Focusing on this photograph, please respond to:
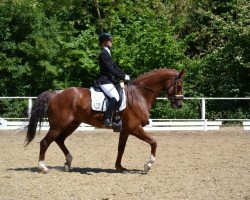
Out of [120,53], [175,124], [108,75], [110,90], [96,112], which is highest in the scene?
[120,53]

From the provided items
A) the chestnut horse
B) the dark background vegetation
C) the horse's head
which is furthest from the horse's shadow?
the dark background vegetation

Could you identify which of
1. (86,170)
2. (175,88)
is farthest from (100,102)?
(175,88)

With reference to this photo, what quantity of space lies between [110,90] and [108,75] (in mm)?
290

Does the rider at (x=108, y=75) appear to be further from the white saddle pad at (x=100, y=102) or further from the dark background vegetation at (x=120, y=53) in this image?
the dark background vegetation at (x=120, y=53)

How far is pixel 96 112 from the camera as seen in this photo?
10.2 m

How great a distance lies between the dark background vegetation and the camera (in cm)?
2212

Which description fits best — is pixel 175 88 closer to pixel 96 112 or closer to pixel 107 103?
pixel 107 103

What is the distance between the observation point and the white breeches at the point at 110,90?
10.0 meters

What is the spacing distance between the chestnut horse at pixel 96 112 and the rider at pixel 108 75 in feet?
0.87

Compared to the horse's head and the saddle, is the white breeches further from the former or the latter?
the horse's head

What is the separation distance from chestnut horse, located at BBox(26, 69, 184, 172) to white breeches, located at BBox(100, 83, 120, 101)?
0.99 ft

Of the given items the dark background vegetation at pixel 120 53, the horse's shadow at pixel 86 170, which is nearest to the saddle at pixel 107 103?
the horse's shadow at pixel 86 170

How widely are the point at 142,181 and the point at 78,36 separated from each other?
16.7 m

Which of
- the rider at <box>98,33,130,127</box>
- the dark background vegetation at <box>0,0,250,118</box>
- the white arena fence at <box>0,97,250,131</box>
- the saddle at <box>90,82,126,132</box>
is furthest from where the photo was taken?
the dark background vegetation at <box>0,0,250,118</box>
